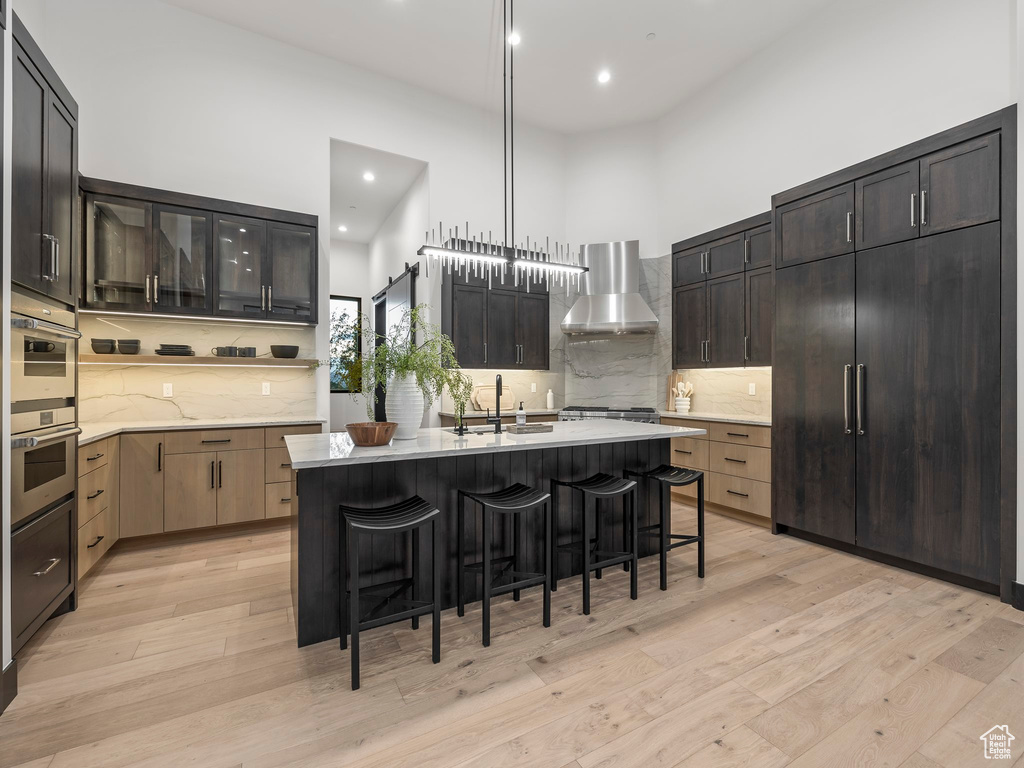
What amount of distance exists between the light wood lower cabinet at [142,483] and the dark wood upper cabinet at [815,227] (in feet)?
15.9

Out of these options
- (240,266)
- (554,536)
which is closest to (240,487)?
(240,266)

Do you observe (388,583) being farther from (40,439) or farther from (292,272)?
(292,272)

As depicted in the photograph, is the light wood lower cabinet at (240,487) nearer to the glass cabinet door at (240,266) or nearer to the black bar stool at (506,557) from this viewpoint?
the glass cabinet door at (240,266)

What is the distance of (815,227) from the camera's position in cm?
353

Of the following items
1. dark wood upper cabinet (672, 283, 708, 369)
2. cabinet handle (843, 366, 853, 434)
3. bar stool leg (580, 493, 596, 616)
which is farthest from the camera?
dark wood upper cabinet (672, 283, 708, 369)

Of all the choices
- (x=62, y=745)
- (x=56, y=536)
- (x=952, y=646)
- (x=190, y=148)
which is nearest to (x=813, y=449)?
(x=952, y=646)

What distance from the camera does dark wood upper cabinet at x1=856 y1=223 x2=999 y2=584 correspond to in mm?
2670

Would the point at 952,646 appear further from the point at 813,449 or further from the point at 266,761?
the point at 266,761

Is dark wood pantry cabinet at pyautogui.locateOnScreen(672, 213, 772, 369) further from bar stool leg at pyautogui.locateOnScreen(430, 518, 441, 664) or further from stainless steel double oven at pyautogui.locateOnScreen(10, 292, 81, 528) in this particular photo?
stainless steel double oven at pyautogui.locateOnScreen(10, 292, 81, 528)

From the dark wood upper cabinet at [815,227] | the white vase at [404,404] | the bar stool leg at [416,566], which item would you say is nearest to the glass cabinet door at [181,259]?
the white vase at [404,404]

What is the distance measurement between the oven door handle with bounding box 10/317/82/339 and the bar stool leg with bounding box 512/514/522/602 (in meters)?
2.39

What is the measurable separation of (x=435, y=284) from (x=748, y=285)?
10.1ft

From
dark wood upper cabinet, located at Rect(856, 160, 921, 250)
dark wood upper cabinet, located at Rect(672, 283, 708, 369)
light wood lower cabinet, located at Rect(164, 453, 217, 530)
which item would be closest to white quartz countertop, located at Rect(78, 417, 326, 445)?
light wood lower cabinet, located at Rect(164, 453, 217, 530)

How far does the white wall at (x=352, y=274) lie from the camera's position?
7297 millimetres
